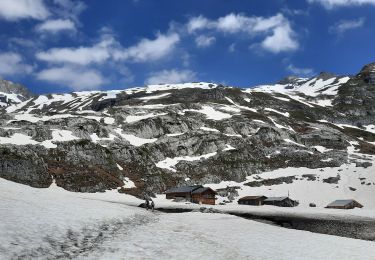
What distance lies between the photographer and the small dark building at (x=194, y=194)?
347 feet

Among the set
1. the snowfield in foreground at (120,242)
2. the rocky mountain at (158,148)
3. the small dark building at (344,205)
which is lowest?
the snowfield in foreground at (120,242)

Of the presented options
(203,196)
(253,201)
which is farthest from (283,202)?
(203,196)

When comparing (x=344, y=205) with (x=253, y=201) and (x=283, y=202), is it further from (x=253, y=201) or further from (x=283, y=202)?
(x=253, y=201)

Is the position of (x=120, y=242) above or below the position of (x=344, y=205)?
below

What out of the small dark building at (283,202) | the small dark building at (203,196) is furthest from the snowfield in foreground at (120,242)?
the small dark building at (203,196)

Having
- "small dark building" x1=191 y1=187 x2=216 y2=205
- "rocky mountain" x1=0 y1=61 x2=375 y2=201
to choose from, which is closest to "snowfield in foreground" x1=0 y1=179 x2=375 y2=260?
"rocky mountain" x1=0 y1=61 x2=375 y2=201

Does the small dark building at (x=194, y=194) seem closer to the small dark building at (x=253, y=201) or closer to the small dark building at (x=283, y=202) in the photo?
the small dark building at (x=253, y=201)

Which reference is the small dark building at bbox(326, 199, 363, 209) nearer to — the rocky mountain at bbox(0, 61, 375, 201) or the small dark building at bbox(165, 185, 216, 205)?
the small dark building at bbox(165, 185, 216, 205)

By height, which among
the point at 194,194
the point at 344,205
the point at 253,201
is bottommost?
the point at 344,205

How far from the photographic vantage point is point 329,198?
10906 centimetres

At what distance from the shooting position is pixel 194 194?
10744 centimetres

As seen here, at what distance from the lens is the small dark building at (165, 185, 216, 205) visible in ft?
347

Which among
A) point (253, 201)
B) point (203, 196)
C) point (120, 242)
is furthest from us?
point (203, 196)

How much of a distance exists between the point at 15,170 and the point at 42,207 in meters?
72.6
